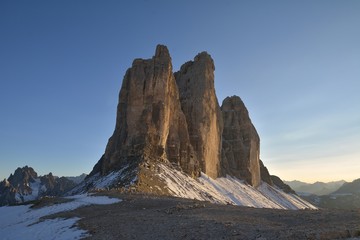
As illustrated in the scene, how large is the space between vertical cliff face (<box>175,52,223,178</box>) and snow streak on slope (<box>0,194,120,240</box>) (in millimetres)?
60762

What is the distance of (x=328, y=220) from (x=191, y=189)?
46.0 m

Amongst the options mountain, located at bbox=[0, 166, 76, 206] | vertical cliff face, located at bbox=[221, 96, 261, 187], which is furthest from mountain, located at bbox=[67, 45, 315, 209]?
mountain, located at bbox=[0, 166, 76, 206]

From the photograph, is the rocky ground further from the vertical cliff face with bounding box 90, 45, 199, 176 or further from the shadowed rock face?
the vertical cliff face with bounding box 90, 45, 199, 176

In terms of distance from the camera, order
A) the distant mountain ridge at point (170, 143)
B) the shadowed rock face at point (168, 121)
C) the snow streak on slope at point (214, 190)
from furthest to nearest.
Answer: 1. the shadowed rock face at point (168, 121)
2. the distant mountain ridge at point (170, 143)
3. the snow streak on slope at point (214, 190)

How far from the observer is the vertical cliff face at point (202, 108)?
92562 millimetres

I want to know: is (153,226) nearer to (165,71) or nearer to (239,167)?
(165,71)

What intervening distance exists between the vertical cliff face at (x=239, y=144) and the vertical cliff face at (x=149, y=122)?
34359 millimetres

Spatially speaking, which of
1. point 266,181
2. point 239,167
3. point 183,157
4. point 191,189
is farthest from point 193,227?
point 266,181

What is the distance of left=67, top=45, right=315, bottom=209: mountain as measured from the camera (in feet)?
201

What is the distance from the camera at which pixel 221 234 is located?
49.7ft

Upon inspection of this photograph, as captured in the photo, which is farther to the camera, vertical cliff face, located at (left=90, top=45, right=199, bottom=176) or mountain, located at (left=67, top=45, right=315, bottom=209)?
vertical cliff face, located at (left=90, top=45, right=199, bottom=176)

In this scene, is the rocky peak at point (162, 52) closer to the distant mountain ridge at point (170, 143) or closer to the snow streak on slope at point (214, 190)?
the distant mountain ridge at point (170, 143)

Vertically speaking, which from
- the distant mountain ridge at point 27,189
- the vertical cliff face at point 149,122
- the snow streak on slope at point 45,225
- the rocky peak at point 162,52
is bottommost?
the snow streak on slope at point 45,225

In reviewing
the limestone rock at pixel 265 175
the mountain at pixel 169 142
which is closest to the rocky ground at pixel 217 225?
the mountain at pixel 169 142
